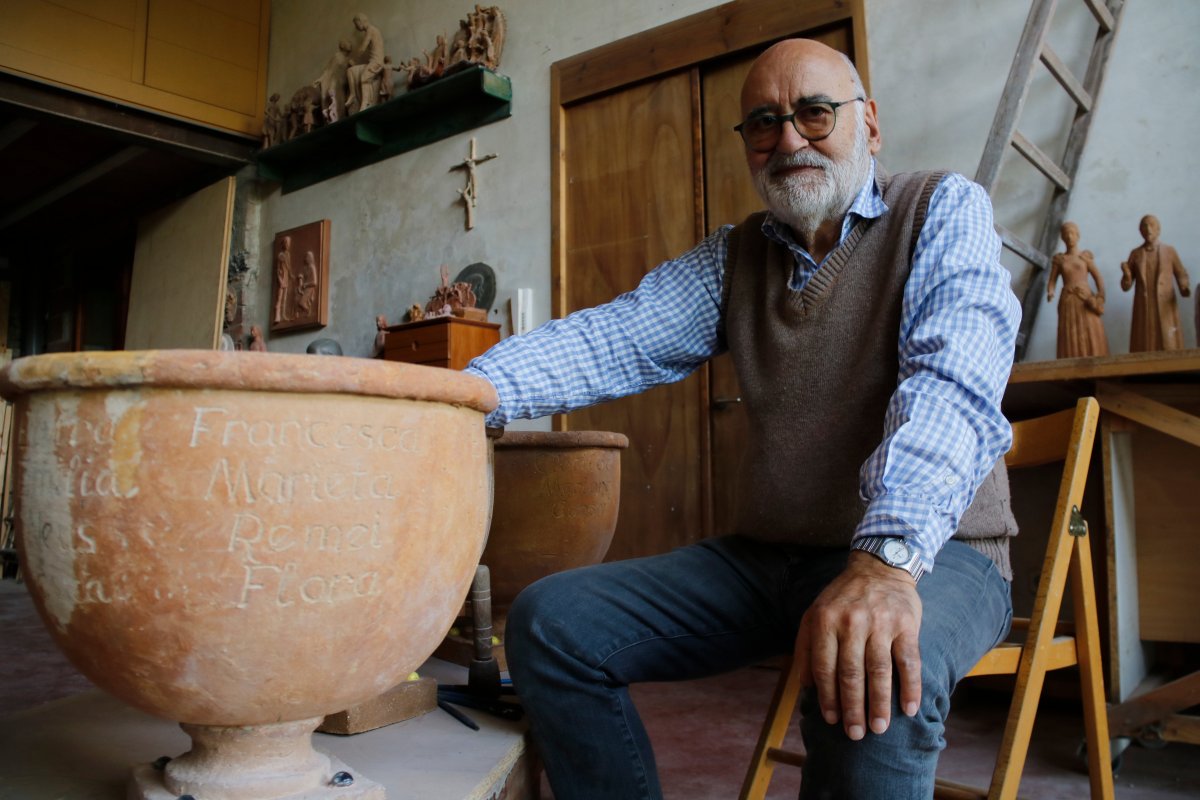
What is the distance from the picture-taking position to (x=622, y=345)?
1.62 meters

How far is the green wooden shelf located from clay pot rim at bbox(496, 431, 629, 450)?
2.71m

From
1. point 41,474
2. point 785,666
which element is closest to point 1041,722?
point 785,666

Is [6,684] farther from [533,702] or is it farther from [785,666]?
[785,666]

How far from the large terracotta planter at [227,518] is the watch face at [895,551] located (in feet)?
1.78

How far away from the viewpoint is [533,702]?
4.39ft

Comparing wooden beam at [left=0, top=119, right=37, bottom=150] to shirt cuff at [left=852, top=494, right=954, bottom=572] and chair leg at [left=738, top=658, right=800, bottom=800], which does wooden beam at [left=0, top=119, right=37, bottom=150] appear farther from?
shirt cuff at [left=852, top=494, right=954, bottom=572]

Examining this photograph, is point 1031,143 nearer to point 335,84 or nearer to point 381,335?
point 381,335

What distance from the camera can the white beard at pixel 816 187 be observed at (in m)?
1.50

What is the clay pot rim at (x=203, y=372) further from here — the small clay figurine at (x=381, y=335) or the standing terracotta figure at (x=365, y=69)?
the standing terracotta figure at (x=365, y=69)

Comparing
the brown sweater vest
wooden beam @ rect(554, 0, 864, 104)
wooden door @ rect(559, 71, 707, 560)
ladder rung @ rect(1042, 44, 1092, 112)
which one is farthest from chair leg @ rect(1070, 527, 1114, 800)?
wooden beam @ rect(554, 0, 864, 104)

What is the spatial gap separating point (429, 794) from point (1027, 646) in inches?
36.4

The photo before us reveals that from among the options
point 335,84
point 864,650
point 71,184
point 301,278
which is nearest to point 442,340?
point 301,278

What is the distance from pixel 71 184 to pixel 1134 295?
720 centimetres

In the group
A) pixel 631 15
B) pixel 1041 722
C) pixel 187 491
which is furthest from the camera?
pixel 631 15
